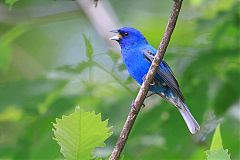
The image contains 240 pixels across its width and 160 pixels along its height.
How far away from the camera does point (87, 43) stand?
3.37m

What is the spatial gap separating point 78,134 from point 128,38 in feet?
8.18

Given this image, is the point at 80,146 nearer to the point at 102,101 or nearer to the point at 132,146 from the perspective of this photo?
the point at 132,146

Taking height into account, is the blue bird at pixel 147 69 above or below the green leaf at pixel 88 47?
below

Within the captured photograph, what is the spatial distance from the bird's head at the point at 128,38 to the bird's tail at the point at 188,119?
0.86m

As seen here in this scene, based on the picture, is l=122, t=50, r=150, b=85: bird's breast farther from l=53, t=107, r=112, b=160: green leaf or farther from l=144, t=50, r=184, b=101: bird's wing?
l=53, t=107, r=112, b=160: green leaf

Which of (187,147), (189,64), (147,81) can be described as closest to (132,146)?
(187,147)

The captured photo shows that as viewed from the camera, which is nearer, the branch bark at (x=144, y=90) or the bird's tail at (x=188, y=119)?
the branch bark at (x=144, y=90)

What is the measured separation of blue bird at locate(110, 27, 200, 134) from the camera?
3959 mm

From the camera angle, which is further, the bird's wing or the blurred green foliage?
the blurred green foliage

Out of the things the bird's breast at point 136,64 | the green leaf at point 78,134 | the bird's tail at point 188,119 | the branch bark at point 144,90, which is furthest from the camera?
the bird's breast at point 136,64

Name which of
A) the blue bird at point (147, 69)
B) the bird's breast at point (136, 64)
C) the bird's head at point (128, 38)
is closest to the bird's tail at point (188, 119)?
the blue bird at point (147, 69)

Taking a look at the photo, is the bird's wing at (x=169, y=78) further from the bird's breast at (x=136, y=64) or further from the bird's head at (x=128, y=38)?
the bird's head at (x=128, y=38)

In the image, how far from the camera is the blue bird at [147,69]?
396 centimetres

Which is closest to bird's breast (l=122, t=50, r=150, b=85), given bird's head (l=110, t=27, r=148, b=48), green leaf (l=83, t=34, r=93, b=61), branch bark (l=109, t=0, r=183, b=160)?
bird's head (l=110, t=27, r=148, b=48)
